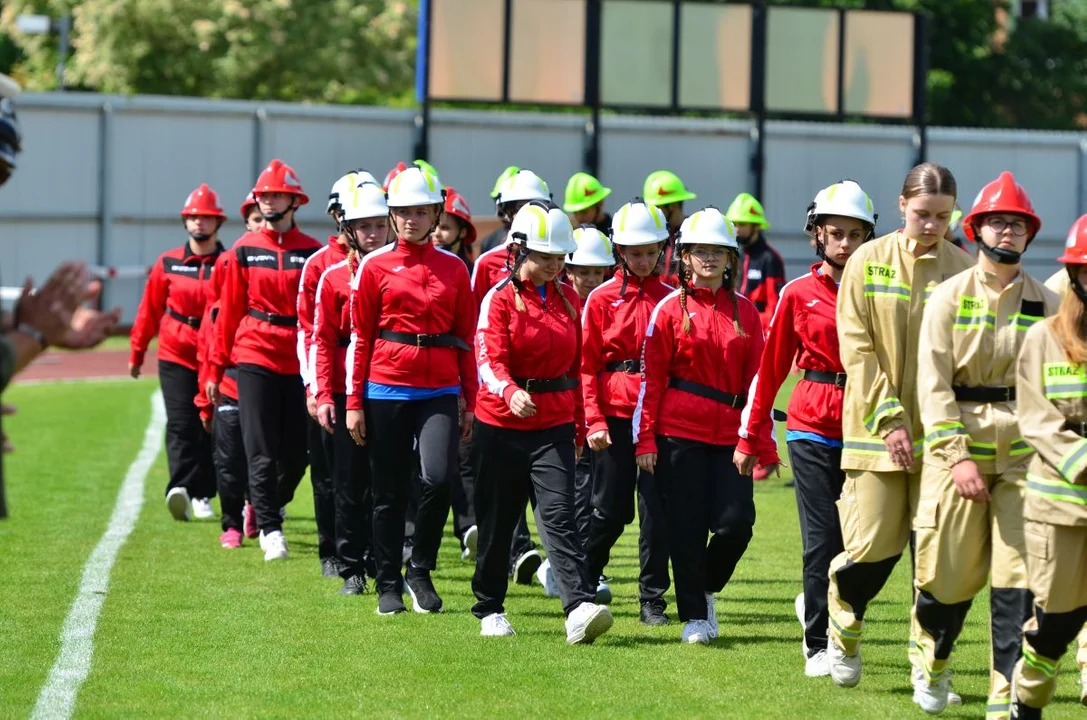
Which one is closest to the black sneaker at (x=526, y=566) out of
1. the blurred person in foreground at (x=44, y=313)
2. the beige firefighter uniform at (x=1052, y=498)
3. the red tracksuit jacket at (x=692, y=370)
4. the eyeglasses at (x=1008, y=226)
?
the red tracksuit jacket at (x=692, y=370)

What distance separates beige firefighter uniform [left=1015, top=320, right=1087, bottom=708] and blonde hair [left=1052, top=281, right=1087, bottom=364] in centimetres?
3

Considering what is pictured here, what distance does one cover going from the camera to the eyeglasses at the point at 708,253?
32.3 ft

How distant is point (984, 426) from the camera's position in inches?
296

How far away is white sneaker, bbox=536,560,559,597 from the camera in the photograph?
1139cm

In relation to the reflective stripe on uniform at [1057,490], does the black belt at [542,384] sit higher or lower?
higher

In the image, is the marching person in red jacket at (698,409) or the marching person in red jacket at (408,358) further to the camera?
the marching person in red jacket at (408,358)

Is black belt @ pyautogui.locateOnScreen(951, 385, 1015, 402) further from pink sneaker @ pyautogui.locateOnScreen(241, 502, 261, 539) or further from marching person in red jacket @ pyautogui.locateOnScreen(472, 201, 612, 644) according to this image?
pink sneaker @ pyautogui.locateOnScreen(241, 502, 261, 539)

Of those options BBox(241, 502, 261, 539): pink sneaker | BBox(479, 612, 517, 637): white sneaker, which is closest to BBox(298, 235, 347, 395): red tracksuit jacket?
BBox(479, 612, 517, 637): white sneaker

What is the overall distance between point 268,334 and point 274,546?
1406 mm

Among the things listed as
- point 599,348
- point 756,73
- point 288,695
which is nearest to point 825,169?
point 756,73

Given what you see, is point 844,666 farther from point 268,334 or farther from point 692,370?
point 268,334

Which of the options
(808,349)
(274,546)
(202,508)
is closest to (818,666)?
(808,349)

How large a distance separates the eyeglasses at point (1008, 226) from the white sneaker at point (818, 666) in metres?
2.27

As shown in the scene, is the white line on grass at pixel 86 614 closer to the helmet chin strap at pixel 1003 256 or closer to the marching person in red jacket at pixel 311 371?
the marching person in red jacket at pixel 311 371
